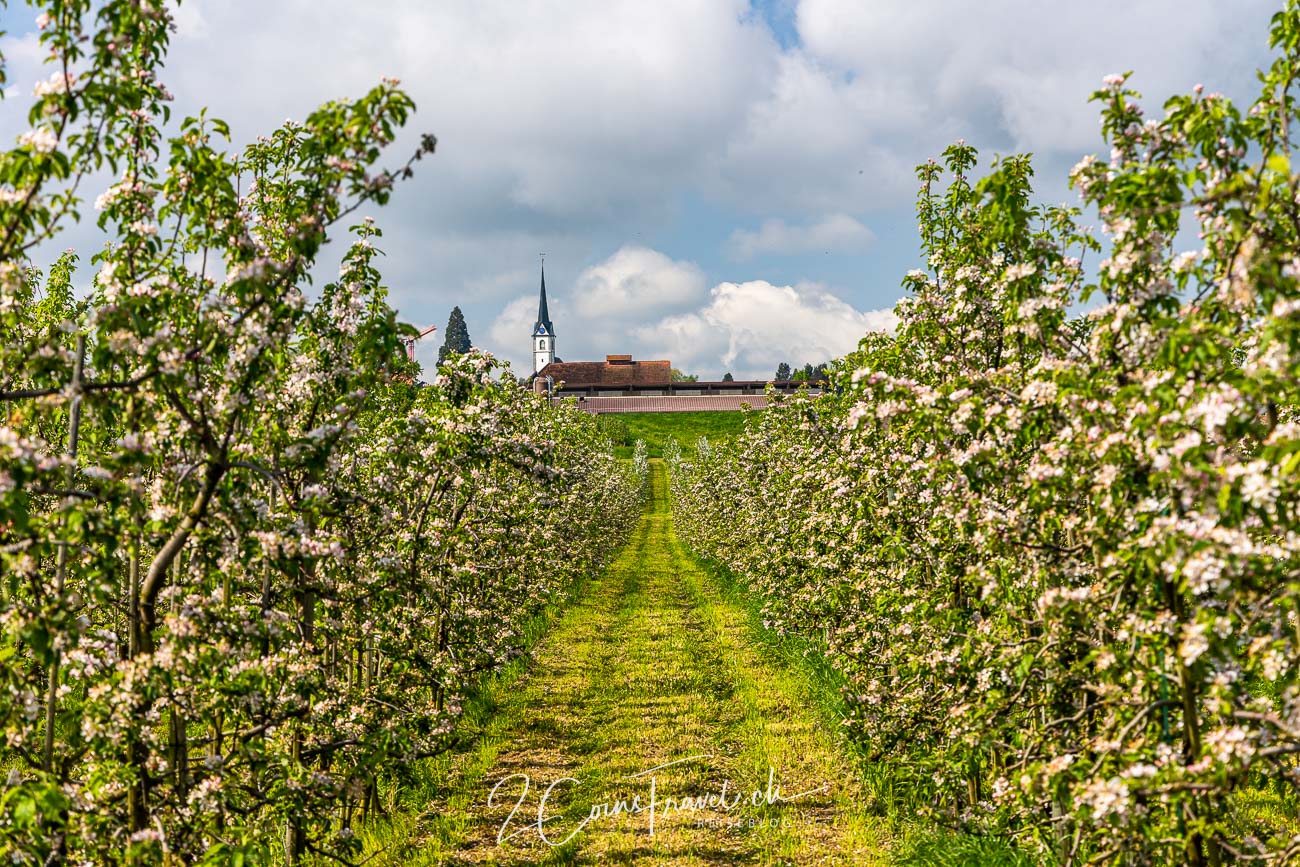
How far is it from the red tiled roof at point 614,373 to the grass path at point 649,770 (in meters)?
97.3

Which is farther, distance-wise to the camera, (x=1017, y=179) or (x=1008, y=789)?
(x=1017, y=179)

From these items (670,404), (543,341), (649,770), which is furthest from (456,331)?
(649,770)

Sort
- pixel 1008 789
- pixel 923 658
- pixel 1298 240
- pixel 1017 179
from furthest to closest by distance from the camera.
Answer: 1. pixel 923 658
2. pixel 1017 179
3. pixel 1008 789
4. pixel 1298 240

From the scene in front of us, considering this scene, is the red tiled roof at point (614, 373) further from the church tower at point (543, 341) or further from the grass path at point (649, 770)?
the grass path at point (649, 770)

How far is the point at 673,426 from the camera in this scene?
9931cm

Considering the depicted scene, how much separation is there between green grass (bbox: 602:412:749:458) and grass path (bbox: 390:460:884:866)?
221ft

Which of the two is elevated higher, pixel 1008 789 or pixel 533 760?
pixel 1008 789

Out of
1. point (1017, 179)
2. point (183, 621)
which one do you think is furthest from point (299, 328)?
point (1017, 179)

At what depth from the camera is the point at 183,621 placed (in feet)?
14.4

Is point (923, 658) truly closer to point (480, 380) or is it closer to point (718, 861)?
point (718, 861)

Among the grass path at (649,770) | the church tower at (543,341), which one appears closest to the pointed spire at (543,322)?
the church tower at (543,341)

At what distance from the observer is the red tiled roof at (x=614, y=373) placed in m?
115

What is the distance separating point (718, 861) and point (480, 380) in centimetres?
566

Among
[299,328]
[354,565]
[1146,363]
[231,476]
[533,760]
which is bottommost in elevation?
[533,760]
